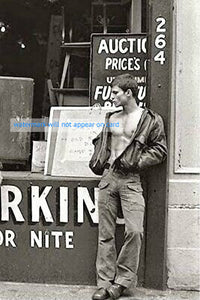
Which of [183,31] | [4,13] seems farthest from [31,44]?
[183,31]

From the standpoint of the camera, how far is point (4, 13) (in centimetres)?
636

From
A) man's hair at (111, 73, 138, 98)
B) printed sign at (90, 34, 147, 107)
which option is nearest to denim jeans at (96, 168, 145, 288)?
man's hair at (111, 73, 138, 98)

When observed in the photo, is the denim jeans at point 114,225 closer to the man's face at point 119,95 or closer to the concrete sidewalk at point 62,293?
the concrete sidewalk at point 62,293

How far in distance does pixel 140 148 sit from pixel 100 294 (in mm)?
1421

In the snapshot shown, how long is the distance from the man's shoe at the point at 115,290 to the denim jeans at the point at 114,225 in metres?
0.05

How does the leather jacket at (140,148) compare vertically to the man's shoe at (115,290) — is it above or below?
above

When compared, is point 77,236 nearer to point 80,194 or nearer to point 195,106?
point 80,194

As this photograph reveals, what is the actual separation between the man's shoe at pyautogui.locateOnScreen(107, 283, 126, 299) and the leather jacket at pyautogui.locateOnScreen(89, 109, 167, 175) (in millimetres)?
1079

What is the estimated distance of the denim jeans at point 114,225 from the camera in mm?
5434

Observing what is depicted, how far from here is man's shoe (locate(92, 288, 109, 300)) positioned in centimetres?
548

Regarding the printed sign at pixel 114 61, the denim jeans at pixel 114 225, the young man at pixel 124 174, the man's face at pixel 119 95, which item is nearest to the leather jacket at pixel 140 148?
the young man at pixel 124 174

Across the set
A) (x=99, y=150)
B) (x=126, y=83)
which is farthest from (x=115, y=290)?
(x=126, y=83)

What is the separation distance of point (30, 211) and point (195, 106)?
6.50 feet

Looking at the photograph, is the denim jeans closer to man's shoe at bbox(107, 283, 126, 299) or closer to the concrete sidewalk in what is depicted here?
man's shoe at bbox(107, 283, 126, 299)
